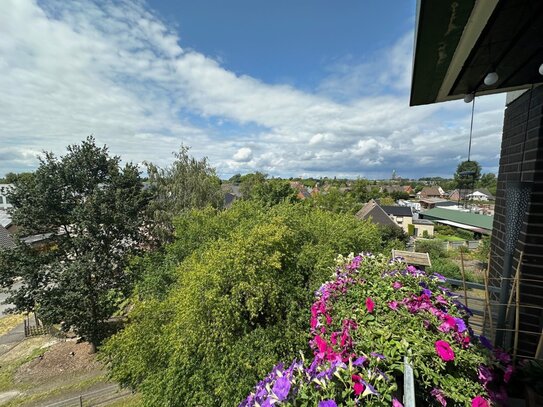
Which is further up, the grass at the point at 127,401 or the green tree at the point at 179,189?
the green tree at the point at 179,189

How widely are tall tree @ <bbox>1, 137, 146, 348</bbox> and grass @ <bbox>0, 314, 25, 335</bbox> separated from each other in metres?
5.05

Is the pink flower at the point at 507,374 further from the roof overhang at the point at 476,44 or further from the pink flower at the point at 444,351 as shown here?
the roof overhang at the point at 476,44

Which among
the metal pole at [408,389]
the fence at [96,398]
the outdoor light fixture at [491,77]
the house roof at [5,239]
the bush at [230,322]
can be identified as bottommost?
the fence at [96,398]

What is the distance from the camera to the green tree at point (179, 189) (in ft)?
48.8

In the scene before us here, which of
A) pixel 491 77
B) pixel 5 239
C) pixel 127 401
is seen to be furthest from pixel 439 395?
pixel 5 239

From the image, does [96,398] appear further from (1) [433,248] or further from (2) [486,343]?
(1) [433,248]

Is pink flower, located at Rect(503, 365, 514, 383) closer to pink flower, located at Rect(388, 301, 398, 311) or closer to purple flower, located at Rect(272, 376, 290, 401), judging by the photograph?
pink flower, located at Rect(388, 301, 398, 311)

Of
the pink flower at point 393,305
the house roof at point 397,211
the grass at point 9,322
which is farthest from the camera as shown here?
the house roof at point 397,211

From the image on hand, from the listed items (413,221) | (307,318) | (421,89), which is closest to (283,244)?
(307,318)

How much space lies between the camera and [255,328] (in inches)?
226

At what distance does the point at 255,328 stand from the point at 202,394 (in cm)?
152

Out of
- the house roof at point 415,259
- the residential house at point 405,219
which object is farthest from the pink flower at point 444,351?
the residential house at point 405,219

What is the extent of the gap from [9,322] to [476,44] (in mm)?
22949

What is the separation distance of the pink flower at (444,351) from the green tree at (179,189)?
1483 centimetres
